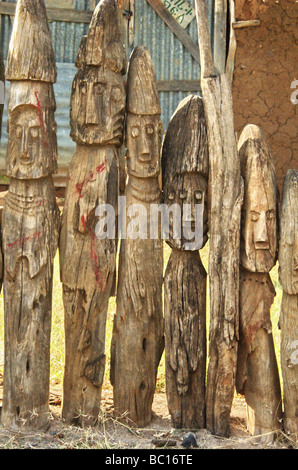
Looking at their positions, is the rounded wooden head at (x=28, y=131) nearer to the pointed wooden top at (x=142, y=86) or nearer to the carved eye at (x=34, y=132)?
the carved eye at (x=34, y=132)

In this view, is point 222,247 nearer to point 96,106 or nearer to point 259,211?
point 259,211

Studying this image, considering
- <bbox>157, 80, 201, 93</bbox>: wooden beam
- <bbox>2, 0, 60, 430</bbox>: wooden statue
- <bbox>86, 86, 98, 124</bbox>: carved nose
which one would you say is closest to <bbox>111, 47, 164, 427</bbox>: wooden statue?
<bbox>86, 86, 98, 124</bbox>: carved nose

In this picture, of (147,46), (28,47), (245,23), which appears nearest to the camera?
(28,47)

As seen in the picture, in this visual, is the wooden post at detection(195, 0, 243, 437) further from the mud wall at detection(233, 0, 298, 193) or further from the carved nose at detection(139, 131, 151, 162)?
the mud wall at detection(233, 0, 298, 193)

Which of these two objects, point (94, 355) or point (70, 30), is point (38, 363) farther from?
point (70, 30)

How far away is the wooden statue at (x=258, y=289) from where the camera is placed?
3631 mm

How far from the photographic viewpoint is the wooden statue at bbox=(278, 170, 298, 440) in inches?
141

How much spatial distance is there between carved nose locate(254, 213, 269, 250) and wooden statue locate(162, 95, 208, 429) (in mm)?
329

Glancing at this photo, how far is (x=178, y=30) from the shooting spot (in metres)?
8.95

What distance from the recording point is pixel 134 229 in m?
3.72

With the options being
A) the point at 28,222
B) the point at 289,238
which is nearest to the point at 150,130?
the point at 28,222

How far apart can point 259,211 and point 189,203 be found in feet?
1.39

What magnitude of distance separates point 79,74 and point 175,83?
5.49 metres
